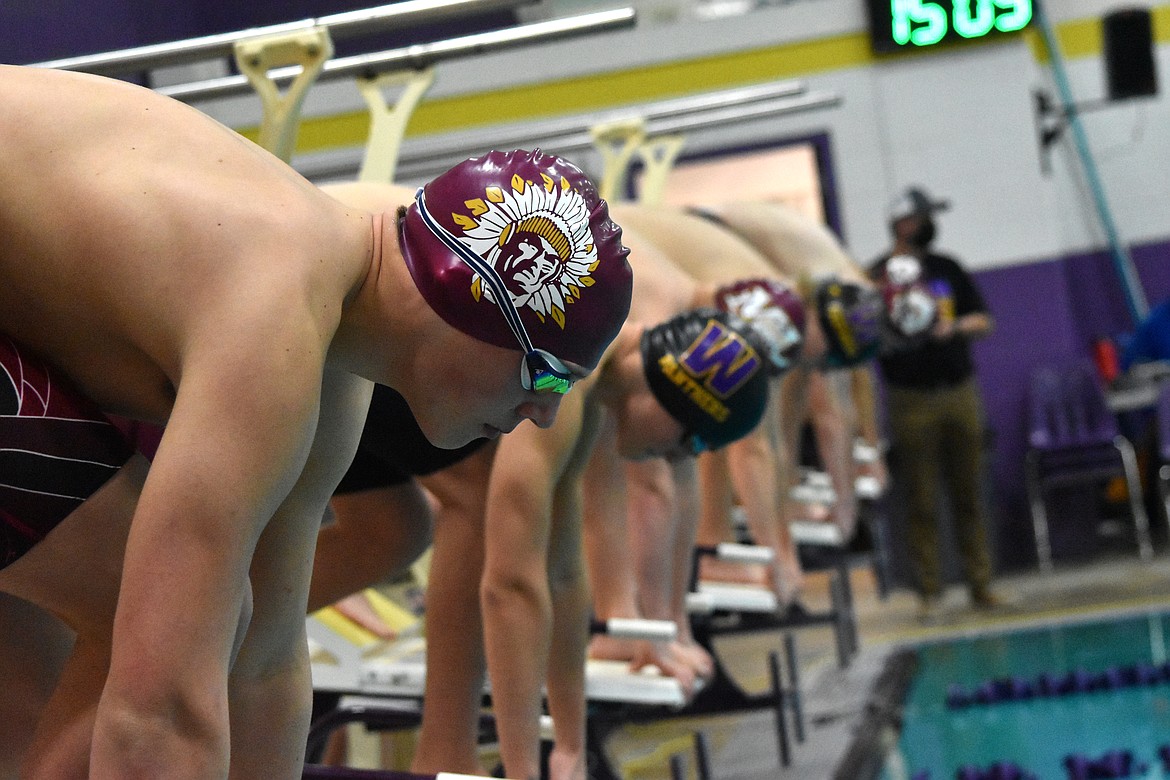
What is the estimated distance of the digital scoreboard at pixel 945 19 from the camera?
32.9ft

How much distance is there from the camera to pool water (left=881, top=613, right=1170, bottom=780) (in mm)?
4695

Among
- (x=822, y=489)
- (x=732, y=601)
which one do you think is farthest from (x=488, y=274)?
(x=822, y=489)

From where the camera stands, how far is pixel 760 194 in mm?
13328

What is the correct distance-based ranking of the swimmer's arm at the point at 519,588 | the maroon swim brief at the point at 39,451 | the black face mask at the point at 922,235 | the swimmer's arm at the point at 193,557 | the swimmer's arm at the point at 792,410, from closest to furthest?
1. the swimmer's arm at the point at 193,557
2. the maroon swim brief at the point at 39,451
3. the swimmer's arm at the point at 519,588
4. the swimmer's arm at the point at 792,410
5. the black face mask at the point at 922,235

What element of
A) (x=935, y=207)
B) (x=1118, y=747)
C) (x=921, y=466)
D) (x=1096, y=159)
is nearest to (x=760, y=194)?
Answer: (x=1096, y=159)

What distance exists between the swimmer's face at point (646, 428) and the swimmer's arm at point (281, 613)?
1546 mm

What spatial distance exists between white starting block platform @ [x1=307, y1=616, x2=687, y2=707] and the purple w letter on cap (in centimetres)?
76

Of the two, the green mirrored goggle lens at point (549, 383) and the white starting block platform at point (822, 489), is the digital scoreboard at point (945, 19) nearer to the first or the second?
the white starting block platform at point (822, 489)

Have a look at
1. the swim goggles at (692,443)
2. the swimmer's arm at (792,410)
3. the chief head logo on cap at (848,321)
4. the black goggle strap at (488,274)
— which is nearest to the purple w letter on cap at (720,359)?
the swim goggles at (692,443)

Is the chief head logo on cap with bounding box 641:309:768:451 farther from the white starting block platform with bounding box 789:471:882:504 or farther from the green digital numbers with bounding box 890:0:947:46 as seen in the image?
the green digital numbers with bounding box 890:0:947:46

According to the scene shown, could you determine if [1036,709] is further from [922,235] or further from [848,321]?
[922,235]


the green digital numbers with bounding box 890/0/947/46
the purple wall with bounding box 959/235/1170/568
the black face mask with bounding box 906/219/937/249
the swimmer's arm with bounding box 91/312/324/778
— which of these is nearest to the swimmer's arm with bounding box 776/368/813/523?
the black face mask with bounding box 906/219/937/249

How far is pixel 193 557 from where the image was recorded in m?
1.33

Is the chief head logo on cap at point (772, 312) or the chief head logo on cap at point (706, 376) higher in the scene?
the chief head logo on cap at point (772, 312)
